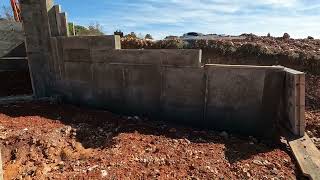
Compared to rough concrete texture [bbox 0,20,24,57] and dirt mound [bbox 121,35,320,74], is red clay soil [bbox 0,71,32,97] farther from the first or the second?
dirt mound [bbox 121,35,320,74]

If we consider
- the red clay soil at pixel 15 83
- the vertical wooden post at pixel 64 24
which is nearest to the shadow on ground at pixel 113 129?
the red clay soil at pixel 15 83

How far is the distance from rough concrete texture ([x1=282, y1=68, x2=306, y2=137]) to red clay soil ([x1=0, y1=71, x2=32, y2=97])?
699cm

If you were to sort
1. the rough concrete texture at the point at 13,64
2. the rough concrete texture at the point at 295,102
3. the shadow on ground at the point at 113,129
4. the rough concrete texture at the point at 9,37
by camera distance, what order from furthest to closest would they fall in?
1. the rough concrete texture at the point at 9,37
2. the rough concrete texture at the point at 13,64
3. the shadow on ground at the point at 113,129
4. the rough concrete texture at the point at 295,102

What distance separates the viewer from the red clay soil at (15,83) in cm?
854

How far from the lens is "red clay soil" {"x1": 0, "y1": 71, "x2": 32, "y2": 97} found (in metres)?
8.54

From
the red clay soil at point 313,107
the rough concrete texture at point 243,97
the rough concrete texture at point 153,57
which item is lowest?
the red clay soil at point 313,107

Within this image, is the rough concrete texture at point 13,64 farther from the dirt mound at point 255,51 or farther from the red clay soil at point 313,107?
the red clay soil at point 313,107

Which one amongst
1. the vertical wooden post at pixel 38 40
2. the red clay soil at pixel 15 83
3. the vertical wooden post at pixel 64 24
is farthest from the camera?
the red clay soil at pixel 15 83

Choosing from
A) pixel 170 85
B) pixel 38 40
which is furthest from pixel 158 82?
pixel 38 40

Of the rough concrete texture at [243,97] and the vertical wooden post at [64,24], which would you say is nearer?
the rough concrete texture at [243,97]

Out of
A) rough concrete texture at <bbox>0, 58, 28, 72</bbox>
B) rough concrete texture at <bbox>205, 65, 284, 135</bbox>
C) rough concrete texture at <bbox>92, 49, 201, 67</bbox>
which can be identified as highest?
rough concrete texture at <bbox>92, 49, 201, 67</bbox>

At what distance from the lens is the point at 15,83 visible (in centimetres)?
882

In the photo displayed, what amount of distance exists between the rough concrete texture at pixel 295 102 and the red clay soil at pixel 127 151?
0.45 m

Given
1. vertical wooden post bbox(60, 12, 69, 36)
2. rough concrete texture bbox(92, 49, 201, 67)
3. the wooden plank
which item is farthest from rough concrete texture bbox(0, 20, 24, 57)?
the wooden plank
